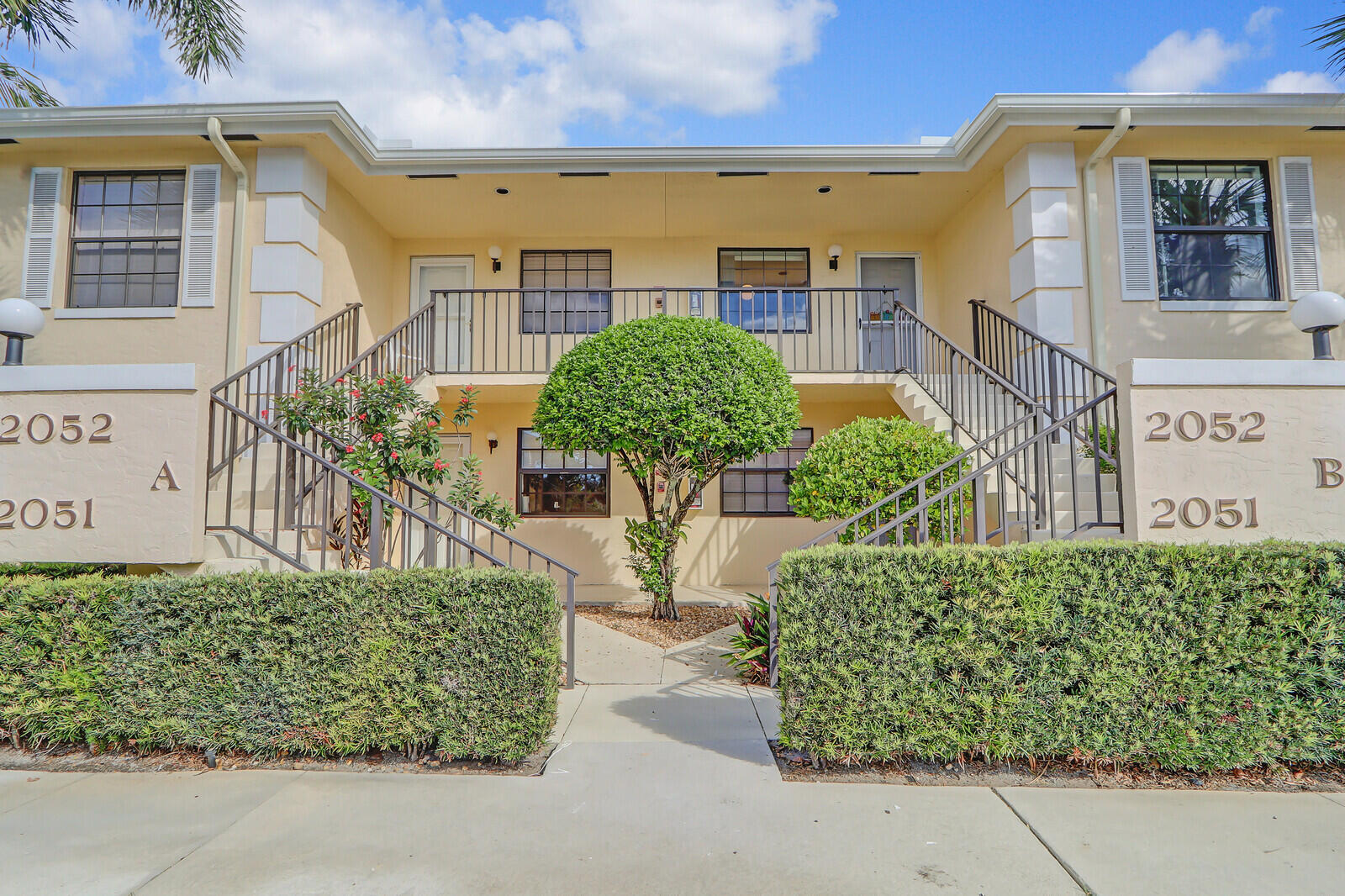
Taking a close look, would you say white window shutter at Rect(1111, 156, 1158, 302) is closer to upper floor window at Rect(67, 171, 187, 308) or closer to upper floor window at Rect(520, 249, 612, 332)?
upper floor window at Rect(520, 249, 612, 332)

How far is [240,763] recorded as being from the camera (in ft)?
13.2

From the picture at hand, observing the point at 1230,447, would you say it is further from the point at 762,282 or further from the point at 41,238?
the point at 41,238

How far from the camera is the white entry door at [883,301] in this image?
9938 millimetres

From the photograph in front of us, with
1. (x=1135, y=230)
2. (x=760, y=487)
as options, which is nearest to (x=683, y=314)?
(x=760, y=487)

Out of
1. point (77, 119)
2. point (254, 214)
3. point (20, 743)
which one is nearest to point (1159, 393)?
point (20, 743)

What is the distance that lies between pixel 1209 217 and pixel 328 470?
9.24 m

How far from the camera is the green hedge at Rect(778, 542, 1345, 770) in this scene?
12.3 feet

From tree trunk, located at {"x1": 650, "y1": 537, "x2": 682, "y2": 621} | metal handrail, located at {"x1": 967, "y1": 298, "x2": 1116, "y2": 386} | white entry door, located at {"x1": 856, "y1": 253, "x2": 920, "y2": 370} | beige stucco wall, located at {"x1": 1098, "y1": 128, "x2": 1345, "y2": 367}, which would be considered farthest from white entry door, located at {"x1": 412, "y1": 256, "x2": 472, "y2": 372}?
beige stucco wall, located at {"x1": 1098, "y1": 128, "x2": 1345, "y2": 367}

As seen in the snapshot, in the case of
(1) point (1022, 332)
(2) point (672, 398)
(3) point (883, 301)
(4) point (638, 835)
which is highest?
(3) point (883, 301)

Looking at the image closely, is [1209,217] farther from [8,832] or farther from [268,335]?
[8,832]

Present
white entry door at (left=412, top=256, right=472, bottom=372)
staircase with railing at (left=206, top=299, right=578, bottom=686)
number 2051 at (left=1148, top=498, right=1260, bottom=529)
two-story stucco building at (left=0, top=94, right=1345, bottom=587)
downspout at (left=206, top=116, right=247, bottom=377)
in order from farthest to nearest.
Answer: white entry door at (left=412, top=256, right=472, bottom=372), downspout at (left=206, top=116, right=247, bottom=377), two-story stucco building at (left=0, top=94, right=1345, bottom=587), staircase with railing at (left=206, top=299, right=578, bottom=686), number 2051 at (left=1148, top=498, right=1260, bottom=529)

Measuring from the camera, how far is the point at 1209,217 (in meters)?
8.26

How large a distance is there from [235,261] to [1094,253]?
9.19 metres

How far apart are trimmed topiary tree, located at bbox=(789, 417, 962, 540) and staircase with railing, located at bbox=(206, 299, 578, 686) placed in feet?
7.66
